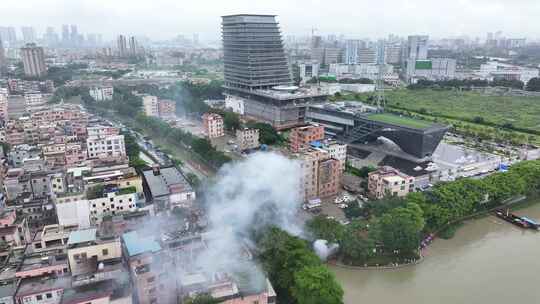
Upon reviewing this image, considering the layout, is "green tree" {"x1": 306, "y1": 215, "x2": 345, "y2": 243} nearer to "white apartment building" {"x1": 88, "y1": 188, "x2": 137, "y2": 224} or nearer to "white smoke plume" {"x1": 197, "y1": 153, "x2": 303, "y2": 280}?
"white smoke plume" {"x1": 197, "y1": 153, "x2": 303, "y2": 280}

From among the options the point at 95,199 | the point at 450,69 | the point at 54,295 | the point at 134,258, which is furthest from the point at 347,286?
the point at 450,69

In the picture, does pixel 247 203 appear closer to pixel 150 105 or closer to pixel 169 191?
pixel 169 191

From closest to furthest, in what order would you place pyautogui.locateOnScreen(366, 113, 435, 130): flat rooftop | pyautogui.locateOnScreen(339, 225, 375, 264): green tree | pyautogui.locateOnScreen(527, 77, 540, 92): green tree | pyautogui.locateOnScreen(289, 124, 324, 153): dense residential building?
1. pyautogui.locateOnScreen(339, 225, 375, 264): green tree
2. pyautogui.locateOnScreen(366, 113, 435, 130): flat rooftop
3. pyautogui.locateOnScreen(289, 124, 324, 153): dense residential building
4. pyautogui.locateOnScreen(527, 77, 540, 92): green tree

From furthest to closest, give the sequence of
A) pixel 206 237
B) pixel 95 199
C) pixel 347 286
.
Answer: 1. pixel 95 199
2. pixel 347 286
3. pixel 206 237

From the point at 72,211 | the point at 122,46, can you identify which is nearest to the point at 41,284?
the point at 72,211

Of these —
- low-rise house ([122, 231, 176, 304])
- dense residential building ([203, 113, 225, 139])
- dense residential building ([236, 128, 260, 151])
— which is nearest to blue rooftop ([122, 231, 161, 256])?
low-rise house ([122, 231, 176, 304])

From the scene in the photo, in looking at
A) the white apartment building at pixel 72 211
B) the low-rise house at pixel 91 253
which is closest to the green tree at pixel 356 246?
the low-rise house at pixel 91 253

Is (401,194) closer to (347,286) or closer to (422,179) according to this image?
(422,179)
